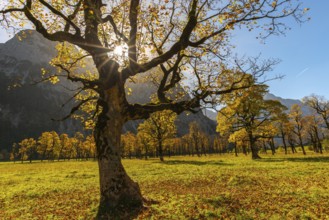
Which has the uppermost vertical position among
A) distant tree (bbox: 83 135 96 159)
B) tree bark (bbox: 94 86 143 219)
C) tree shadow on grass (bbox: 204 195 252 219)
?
distant tree (bbox: 83 135 96 159)

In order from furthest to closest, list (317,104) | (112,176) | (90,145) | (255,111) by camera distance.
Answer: (90,145)
(317,104)
(255,111)
(112,176)

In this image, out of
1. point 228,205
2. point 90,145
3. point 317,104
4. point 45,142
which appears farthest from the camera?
point 90,145

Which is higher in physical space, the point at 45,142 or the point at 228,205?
the point at 45,142

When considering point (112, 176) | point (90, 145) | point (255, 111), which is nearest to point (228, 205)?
point (112, 176)

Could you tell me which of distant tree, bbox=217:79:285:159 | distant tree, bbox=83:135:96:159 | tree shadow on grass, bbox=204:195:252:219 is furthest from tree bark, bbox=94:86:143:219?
distant tree, bbox=83:135:96:159

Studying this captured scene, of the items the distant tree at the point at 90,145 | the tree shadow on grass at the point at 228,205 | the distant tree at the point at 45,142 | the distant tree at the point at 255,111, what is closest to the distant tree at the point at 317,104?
the distant tree at the point at 255,111

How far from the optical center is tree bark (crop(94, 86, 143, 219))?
41.0 feet

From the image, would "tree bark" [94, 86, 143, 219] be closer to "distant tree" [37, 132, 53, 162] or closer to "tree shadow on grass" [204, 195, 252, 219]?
"tree shadow on grass" [204, 195, 252, 219]

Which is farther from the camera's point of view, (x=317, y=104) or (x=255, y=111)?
(x=317, y=104)

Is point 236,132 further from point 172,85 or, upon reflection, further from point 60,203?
point 60,203

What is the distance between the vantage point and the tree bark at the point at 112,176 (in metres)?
12.5

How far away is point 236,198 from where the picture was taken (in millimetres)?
14031

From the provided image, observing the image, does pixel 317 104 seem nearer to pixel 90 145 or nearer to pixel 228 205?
pixel 228 205

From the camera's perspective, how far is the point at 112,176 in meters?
12.9
